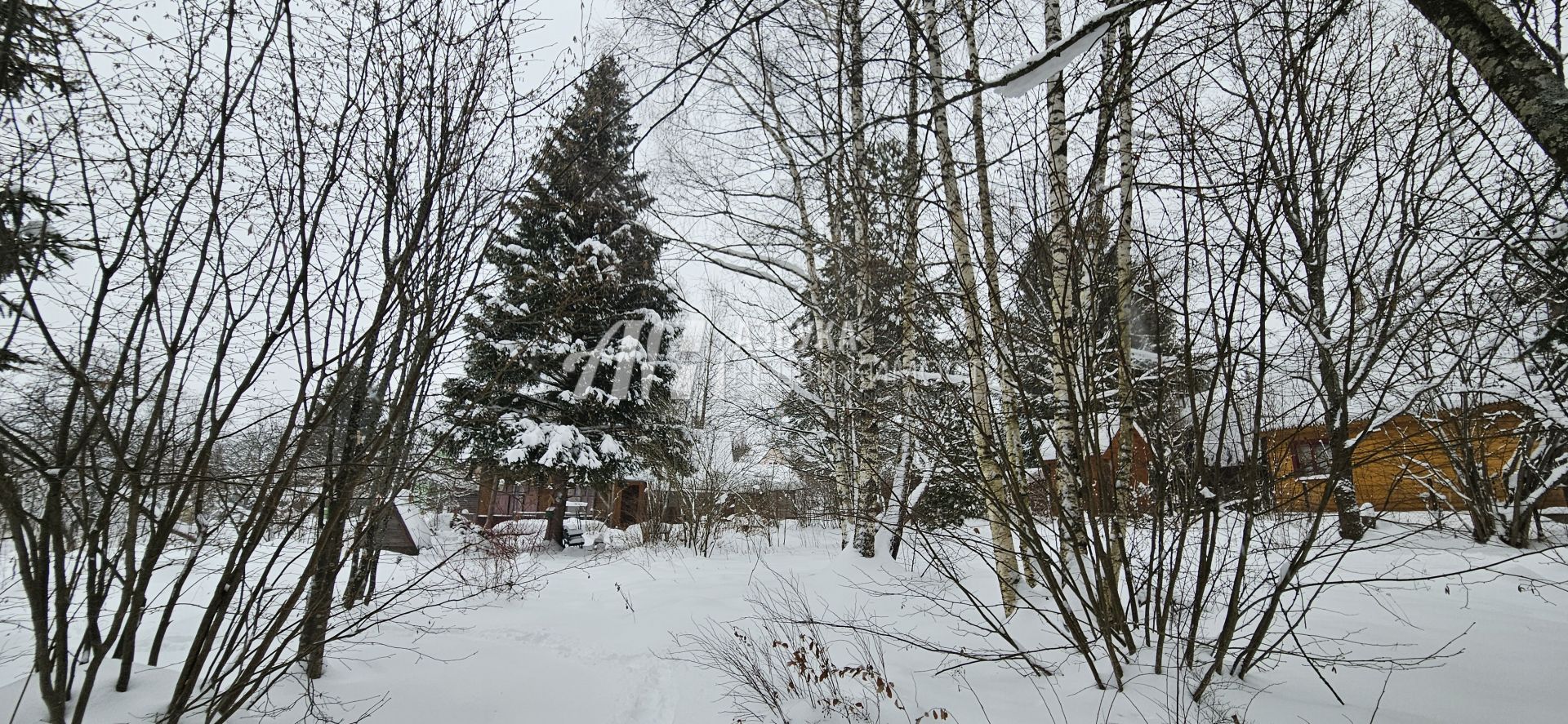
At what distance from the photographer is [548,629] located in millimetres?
4977

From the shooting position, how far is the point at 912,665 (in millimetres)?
3199

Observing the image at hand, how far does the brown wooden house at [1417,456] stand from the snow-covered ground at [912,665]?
303 mm

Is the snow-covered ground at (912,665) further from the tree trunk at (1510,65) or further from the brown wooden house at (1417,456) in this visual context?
the tree trunk at (1510,65)

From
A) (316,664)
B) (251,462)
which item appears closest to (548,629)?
(316,664)

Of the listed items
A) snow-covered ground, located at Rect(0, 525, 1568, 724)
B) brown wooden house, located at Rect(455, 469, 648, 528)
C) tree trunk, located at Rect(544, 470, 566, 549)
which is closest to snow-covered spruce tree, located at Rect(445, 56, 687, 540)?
tree trunk, located at Rect(544, 470, 566, 549)

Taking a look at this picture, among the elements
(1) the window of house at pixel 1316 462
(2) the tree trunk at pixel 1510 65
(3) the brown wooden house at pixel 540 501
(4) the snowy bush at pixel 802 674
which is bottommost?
(4) the snowy bush at pixel 802 674

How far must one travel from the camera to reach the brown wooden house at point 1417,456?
2088 mm

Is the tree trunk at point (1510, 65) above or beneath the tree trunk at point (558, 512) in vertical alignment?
above

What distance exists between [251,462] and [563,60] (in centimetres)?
213

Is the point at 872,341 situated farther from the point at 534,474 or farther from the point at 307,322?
the point at 534,474

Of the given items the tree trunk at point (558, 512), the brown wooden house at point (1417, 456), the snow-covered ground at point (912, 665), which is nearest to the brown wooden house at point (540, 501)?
the tree trunk at point (558, 512)

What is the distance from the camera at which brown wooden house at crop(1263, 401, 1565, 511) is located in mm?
2088

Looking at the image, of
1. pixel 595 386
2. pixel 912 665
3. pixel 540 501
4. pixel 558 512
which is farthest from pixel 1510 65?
pixel 540 501

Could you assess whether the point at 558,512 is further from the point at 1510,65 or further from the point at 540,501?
the point at 1510,65
